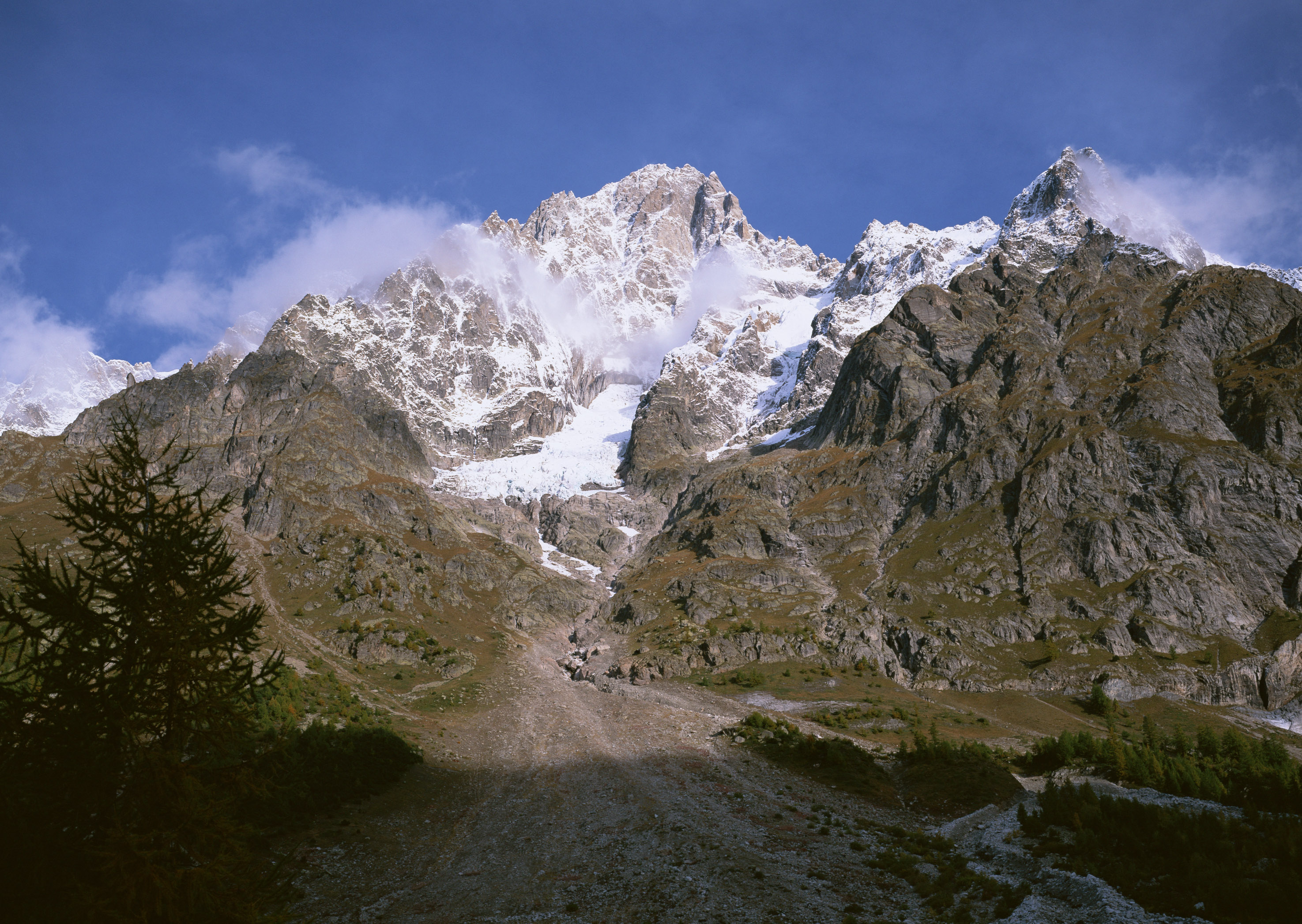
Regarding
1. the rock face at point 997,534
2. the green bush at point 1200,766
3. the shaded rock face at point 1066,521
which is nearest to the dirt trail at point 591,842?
the green bush at point 1200,766

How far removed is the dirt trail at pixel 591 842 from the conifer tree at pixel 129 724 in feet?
49.6

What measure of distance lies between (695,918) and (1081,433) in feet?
549

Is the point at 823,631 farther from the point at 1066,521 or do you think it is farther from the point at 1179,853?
the point at 1179,853

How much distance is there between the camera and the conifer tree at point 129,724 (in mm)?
11312

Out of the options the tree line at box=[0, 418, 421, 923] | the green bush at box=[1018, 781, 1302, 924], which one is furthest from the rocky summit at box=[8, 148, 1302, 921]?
the tree line at box=[0, 418, 421, 923]

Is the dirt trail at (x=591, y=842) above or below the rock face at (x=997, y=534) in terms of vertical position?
below

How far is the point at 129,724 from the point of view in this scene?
12461mm

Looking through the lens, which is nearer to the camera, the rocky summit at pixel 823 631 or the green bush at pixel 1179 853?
the green bush at pixel 1179 853

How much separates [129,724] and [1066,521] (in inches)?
6437

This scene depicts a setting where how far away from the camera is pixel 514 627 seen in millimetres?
140375

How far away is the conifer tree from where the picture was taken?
11312 millimetres

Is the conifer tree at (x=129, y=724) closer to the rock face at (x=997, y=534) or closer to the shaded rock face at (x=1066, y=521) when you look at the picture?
the rock face at (x=997, y=534)

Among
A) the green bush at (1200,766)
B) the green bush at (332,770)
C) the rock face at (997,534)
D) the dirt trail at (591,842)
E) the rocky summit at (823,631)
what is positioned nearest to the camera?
the dirt trail at (591,842)

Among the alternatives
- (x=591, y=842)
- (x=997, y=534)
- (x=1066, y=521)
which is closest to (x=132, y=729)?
(x=591, y=842)
